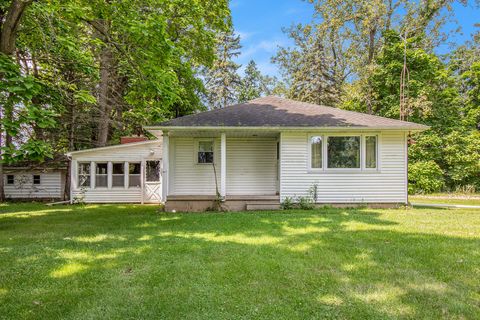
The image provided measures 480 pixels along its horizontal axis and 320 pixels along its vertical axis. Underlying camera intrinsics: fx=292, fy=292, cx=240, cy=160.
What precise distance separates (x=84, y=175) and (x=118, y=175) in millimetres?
1582

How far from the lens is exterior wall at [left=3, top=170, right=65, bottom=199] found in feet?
48.8

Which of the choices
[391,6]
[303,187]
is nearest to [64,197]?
[303,187]

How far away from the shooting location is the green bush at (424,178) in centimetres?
1571

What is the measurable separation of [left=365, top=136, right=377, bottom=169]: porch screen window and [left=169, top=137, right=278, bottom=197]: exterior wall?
3.22m

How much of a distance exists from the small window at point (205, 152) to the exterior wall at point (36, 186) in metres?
8.66

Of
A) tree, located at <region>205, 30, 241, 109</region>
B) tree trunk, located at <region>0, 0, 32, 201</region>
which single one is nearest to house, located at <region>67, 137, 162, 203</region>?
tree trunk, located at <region>0, 0, 32, 201</region>

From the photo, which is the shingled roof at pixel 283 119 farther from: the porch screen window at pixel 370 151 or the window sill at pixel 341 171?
the window sill at pixel 341 171

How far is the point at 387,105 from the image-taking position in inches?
741

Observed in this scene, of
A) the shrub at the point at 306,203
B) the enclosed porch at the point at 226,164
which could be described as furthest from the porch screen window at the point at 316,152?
the enclosed porch at the point at 226,164

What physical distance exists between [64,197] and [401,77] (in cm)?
2055

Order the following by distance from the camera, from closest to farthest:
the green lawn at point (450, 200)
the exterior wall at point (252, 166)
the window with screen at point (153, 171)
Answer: the exterior wall at point (252, 166) < the green lawn at point (450, 200) < the window with screen at point (153, 171)

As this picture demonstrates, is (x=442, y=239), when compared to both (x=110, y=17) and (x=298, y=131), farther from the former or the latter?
(x=110, y=17)

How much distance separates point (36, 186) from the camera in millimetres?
15031

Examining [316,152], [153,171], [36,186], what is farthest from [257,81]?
[316,152]
